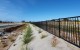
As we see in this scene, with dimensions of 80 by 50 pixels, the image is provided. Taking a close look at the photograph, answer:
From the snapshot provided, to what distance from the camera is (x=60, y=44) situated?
839cm

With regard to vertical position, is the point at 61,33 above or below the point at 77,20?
below

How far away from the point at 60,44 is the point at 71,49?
1.43 metres

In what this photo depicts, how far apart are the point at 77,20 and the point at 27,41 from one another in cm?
600

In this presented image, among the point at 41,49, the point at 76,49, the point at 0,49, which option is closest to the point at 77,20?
the point at 76,49

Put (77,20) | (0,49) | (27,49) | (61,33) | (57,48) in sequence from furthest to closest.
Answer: (0,49)
(61,33)
(27,49)
(57,48)
(77,20)

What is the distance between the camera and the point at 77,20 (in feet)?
23.9

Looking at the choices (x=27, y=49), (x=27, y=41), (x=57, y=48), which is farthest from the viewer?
(x=27, y=41)

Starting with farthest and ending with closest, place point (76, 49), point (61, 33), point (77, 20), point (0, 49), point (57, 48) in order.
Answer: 1. point (0, 49)
2. point (61, 33)
3. point (57, 48)
4. point (77, 20)
5. point (76, 49)

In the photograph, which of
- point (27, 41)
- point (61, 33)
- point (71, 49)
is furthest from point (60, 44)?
point (27, 41)

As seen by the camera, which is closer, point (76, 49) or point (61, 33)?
point (76, 49)

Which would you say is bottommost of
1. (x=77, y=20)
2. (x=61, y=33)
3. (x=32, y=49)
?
(x=32, y=49)

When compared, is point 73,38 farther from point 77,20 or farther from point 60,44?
point 77,20

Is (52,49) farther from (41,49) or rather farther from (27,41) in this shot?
(27,41)

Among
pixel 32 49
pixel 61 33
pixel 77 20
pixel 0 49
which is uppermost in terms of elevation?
pixel 77 20
